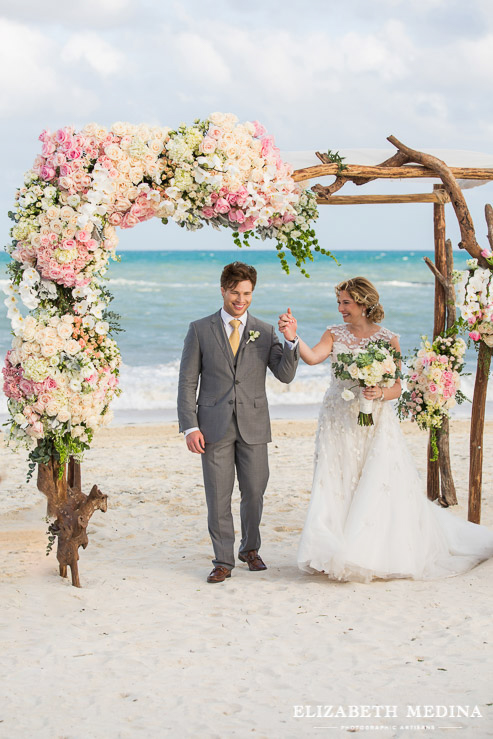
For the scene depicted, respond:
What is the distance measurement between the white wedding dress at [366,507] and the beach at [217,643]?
0.51ft

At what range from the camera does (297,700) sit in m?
3.43

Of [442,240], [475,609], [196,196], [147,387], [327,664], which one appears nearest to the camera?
[327,664]

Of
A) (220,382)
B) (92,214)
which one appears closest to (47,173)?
(92,214)

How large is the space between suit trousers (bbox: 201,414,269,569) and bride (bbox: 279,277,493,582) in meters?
0.37

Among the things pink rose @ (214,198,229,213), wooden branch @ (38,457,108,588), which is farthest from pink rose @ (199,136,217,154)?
wooden branch @ (38,457,108,588)

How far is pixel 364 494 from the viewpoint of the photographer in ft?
16.6

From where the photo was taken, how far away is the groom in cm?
509

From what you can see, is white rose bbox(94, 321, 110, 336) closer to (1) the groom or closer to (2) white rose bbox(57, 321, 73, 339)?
(2) white rose bbox(57, 321, 73, 339)

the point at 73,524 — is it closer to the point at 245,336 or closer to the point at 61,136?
the point at 245,336

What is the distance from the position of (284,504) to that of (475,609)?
305 centimetres

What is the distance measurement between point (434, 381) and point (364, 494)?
169cm

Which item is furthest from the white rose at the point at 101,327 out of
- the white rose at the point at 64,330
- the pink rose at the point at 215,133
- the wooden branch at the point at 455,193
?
the wooden branch at the point at 455,193

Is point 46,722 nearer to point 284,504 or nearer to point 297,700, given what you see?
point 297,700

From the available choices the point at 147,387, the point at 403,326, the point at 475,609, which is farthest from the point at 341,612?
the point at 403,326
